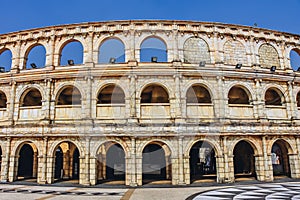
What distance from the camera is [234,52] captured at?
19.0 m

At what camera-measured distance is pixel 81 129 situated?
1680 cm

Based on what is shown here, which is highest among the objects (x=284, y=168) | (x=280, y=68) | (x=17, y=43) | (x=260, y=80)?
(x=17, y=43)

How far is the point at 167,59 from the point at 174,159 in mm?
7078

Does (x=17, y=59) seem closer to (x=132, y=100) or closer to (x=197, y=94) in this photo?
(x=132, y=100)

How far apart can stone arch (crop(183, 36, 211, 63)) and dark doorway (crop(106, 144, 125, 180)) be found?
9.49 metres

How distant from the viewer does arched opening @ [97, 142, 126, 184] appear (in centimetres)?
1916

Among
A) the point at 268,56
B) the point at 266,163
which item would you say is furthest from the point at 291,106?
the point at 266,163

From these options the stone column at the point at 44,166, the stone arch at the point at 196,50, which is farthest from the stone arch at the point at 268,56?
the stone column at the point at 44,166

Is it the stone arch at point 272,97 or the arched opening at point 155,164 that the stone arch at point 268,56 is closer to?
the stone arch at point 272,97

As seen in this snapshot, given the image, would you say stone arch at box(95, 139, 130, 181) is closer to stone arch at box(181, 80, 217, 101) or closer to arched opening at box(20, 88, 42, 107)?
stone arch at box(181, 80, 217, 101)

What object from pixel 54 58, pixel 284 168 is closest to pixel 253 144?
pixel 284 168

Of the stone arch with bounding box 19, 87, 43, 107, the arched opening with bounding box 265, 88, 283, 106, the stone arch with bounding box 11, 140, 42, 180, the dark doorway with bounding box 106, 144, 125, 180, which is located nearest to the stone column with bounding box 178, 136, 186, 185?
the dark doorway with bounding box 106, 144, 125, 180

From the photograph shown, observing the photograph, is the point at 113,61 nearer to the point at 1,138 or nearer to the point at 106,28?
the point at 106,28

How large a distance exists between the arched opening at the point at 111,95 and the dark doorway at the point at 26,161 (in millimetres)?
8476
